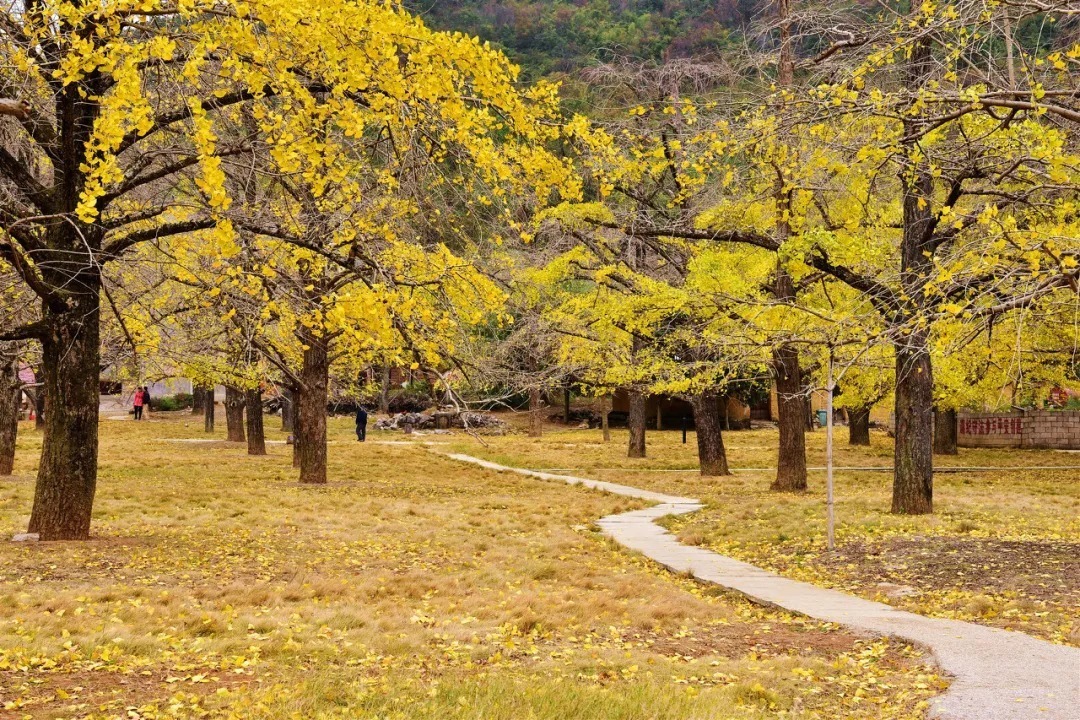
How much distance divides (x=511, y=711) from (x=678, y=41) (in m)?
23.4

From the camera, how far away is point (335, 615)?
7.14 meters

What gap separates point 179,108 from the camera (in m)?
8.59

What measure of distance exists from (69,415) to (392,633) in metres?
5.15

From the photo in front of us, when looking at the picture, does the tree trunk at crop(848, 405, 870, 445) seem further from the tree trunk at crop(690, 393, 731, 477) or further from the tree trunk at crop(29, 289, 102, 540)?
the tree trunk at crop(29, 289, 102, 540)

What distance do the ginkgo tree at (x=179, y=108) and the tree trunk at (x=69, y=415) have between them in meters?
0.01

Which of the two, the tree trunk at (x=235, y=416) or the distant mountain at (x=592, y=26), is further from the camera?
the tree trunk at (x=235, y=416)

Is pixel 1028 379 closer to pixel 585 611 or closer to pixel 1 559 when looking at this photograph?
pixel 585 611

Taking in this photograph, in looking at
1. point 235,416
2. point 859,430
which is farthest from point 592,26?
point 235,416

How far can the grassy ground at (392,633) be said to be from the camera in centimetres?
498

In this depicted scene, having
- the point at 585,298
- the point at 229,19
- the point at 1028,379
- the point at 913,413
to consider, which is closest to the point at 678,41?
the point at 585,298

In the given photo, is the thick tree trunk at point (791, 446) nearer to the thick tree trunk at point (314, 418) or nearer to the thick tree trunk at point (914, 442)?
the thick tree trunk at point (914, 442)

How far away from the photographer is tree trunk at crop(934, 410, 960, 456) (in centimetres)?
3244

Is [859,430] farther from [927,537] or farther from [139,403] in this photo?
[139,403]

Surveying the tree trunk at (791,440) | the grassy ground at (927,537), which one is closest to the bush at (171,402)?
the grassy ground at (927,537)
